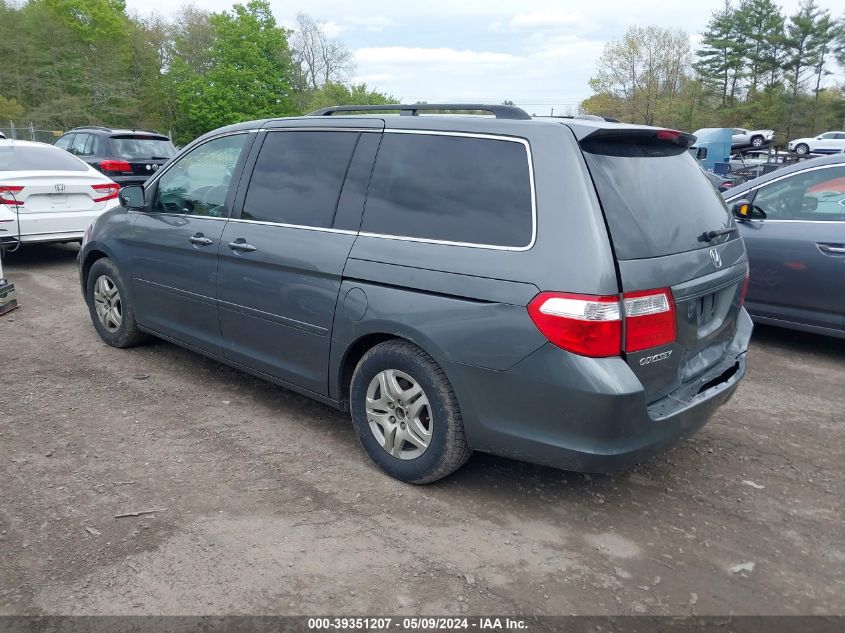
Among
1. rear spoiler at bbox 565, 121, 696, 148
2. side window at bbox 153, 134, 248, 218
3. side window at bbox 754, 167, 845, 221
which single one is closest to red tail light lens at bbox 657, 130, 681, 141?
rear spoiler at bbox 565, 121, 696, 148

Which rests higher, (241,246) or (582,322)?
(241,246)

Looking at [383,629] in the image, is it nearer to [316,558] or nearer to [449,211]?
[316,558]

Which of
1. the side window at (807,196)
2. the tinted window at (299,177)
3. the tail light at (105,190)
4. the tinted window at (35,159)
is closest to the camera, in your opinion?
the tinted window at (299,177)

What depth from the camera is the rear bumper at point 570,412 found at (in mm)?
2842

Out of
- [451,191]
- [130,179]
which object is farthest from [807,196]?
[130,179]

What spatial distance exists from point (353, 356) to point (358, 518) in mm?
863

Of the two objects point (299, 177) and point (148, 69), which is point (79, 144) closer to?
point (299, 177)

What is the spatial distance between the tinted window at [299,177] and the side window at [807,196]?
408 centimetres

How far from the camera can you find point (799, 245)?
5.67 m

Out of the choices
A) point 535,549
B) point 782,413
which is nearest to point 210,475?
point 535,549

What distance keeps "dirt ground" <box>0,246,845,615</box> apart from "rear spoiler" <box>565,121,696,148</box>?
68.6 inches

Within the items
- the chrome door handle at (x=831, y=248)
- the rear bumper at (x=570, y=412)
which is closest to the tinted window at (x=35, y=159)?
the rear bumper at (x=570, y=412)

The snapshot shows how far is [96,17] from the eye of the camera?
5278cm

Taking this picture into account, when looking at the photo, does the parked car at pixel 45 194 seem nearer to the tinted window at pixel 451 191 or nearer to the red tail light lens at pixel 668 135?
the tinted window at pixel 451 191
